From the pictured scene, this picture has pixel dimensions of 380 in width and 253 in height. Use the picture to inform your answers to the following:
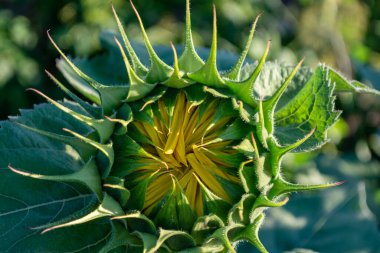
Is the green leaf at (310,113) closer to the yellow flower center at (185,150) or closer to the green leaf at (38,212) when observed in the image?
the yellow flower center at (185,150)

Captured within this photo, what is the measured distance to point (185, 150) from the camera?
5.50 ft

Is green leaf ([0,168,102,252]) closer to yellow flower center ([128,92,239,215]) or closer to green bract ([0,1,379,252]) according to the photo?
green bract ([0,1,379,252])

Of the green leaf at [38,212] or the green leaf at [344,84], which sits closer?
the green leaf at [38,212]

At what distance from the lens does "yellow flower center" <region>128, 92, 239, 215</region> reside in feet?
5.44

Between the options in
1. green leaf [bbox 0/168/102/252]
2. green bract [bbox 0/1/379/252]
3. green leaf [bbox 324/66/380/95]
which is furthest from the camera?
green leaf [bbox 324/66/380/95]

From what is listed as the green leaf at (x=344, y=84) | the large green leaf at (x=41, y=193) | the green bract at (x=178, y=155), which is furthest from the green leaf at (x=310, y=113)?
the large green leaf at (x=41, y=193)

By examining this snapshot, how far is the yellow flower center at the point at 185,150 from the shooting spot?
1.66 metres

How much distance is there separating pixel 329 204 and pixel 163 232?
1.33 meters

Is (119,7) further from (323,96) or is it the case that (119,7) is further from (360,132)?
(323,96)

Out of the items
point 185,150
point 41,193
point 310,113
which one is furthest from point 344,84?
point 41,193

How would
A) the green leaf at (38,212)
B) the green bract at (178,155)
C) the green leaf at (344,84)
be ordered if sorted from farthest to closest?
the green leaf at (344,84), the green leaf at (38,212), the green bract at (178,155)

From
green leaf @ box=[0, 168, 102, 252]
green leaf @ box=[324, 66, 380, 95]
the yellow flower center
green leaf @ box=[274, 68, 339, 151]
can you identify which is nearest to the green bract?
the yellow flower center

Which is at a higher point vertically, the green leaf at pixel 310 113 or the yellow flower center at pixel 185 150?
the yellow flower center at pixel 185 150

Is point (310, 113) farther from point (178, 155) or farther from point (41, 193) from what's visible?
point (41, 193)
